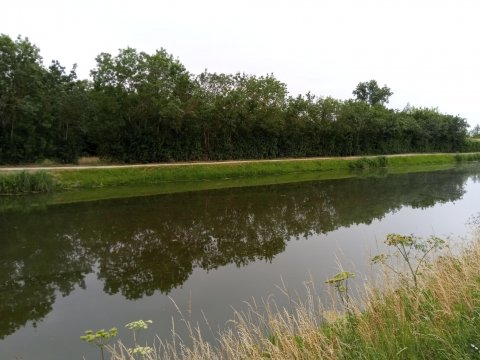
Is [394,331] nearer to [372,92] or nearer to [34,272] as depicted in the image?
[34,272]

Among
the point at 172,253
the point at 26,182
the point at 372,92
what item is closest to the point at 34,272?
the point at 172,253

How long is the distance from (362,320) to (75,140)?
3418cm

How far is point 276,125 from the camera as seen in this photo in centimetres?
4197

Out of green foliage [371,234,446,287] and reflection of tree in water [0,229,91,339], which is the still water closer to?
reflection of tree in water [0,229,91,339]

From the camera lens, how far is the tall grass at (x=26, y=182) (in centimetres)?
2419

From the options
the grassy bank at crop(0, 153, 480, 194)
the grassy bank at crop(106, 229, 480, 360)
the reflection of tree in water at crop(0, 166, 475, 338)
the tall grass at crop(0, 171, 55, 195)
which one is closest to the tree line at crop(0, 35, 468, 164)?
the grassy bank at crop(0, 153, 480, 194)

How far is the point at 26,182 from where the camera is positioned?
24.6 metres

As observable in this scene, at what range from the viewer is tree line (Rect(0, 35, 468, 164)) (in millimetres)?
30516

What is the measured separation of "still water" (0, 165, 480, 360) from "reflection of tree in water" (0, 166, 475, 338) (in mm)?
45

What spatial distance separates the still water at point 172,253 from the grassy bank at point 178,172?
5.89m

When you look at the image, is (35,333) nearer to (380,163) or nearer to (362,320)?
(362,320)

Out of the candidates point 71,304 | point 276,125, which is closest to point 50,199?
point 71,304

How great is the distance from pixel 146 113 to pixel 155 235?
22.3m

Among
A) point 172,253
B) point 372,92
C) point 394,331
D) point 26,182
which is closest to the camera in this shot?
point 394,331
